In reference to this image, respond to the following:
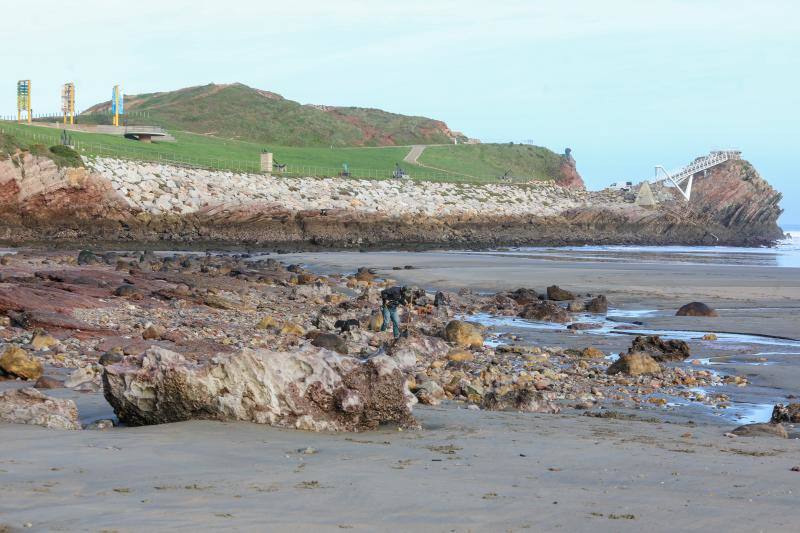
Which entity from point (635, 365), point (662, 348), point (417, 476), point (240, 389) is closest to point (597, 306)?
point (662, 348)

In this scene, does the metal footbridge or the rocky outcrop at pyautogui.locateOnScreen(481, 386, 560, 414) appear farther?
the metal footbridge

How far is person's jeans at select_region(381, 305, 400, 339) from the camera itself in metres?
15.1

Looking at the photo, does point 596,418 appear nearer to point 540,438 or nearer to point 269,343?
point 540,438

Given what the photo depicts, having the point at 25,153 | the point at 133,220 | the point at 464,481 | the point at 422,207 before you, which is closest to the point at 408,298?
the point at 464,481

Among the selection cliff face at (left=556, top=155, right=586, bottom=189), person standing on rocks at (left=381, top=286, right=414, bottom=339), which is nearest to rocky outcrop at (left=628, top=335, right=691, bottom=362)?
person standing on rocks at (left=381, top=286, right=414, bottom=339)

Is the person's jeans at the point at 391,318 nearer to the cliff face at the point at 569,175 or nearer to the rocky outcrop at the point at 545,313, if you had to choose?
the rocky outcrop at the point at 545,313

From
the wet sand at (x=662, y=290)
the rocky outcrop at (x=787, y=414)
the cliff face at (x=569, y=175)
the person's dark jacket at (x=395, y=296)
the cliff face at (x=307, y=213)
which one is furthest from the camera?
the cliff face at (x=569, y=175)

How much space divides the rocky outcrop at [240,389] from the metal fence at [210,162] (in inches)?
1848

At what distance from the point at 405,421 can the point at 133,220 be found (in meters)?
39.4

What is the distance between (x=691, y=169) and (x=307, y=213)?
53287mm

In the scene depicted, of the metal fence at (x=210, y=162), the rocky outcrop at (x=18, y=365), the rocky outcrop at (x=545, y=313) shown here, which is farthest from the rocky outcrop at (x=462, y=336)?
the metal fence at (x=210, y=162)

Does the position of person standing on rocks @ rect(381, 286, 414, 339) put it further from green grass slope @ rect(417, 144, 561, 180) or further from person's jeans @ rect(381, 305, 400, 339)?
green grass slope @ rect(417, 144, 561, 180)

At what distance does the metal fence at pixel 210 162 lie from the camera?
54469mm

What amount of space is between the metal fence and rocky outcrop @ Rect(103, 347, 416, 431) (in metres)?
46.9
